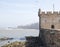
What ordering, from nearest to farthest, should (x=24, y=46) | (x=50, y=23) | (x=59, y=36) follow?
(x=59, y=36), (x=24, y=46), (x=50, y=23)

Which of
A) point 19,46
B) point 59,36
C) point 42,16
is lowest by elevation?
point 19,46

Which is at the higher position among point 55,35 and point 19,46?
point 55,35

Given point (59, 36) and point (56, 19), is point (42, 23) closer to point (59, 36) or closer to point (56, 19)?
point (56, 19)

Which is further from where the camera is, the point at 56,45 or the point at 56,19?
the point at 56,19

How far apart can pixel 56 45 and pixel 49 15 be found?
21288 mm

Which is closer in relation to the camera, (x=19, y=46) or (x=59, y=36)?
(x=59, y=36)

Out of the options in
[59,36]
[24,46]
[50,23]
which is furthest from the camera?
[50,23]

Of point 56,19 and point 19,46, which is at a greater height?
point 56,19

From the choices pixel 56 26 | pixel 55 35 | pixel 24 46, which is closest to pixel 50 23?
pixel 56 26

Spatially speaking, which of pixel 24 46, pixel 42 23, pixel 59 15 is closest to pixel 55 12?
pixel 59 15

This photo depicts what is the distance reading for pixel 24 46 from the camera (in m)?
31.6

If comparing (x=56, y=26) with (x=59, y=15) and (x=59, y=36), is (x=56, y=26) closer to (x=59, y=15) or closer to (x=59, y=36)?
(x=59, y=15)

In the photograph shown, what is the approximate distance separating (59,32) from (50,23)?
837 inches

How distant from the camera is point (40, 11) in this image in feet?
139
